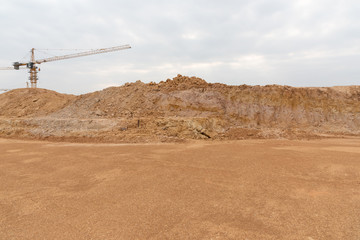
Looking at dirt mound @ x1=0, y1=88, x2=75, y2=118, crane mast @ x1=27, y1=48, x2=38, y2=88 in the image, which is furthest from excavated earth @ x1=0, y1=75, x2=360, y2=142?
crane mast @ x1=27, y1=48, x2=38, y2=88

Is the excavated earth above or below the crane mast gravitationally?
below

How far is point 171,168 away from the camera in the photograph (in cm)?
634

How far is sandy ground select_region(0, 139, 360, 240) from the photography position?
10.2 feet

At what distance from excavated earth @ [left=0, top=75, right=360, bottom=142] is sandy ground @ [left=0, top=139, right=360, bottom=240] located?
7020 mm

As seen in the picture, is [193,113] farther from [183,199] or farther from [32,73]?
[32,73]

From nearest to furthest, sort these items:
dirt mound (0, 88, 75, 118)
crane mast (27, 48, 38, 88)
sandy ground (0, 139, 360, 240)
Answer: sandy ground (0, 139, 360, 240)
dirt mound (0, 88, 75, 118)
crane mast (27, 48, 38, 88)

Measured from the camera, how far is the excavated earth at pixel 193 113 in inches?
556

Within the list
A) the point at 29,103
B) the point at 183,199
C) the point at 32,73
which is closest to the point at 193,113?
the point at 183,199

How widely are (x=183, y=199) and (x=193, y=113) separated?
1317 centimetres

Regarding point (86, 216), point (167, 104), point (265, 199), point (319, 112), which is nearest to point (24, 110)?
point (167, 104)

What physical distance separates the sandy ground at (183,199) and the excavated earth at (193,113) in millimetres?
7020

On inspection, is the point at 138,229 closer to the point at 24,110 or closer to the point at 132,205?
the point at 132,205

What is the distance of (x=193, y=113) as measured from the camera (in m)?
17.1

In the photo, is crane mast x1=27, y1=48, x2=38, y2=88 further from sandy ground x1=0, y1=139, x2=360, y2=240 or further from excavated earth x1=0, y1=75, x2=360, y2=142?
sandy ground x1=0, y1=139, x2=360, y2=240
